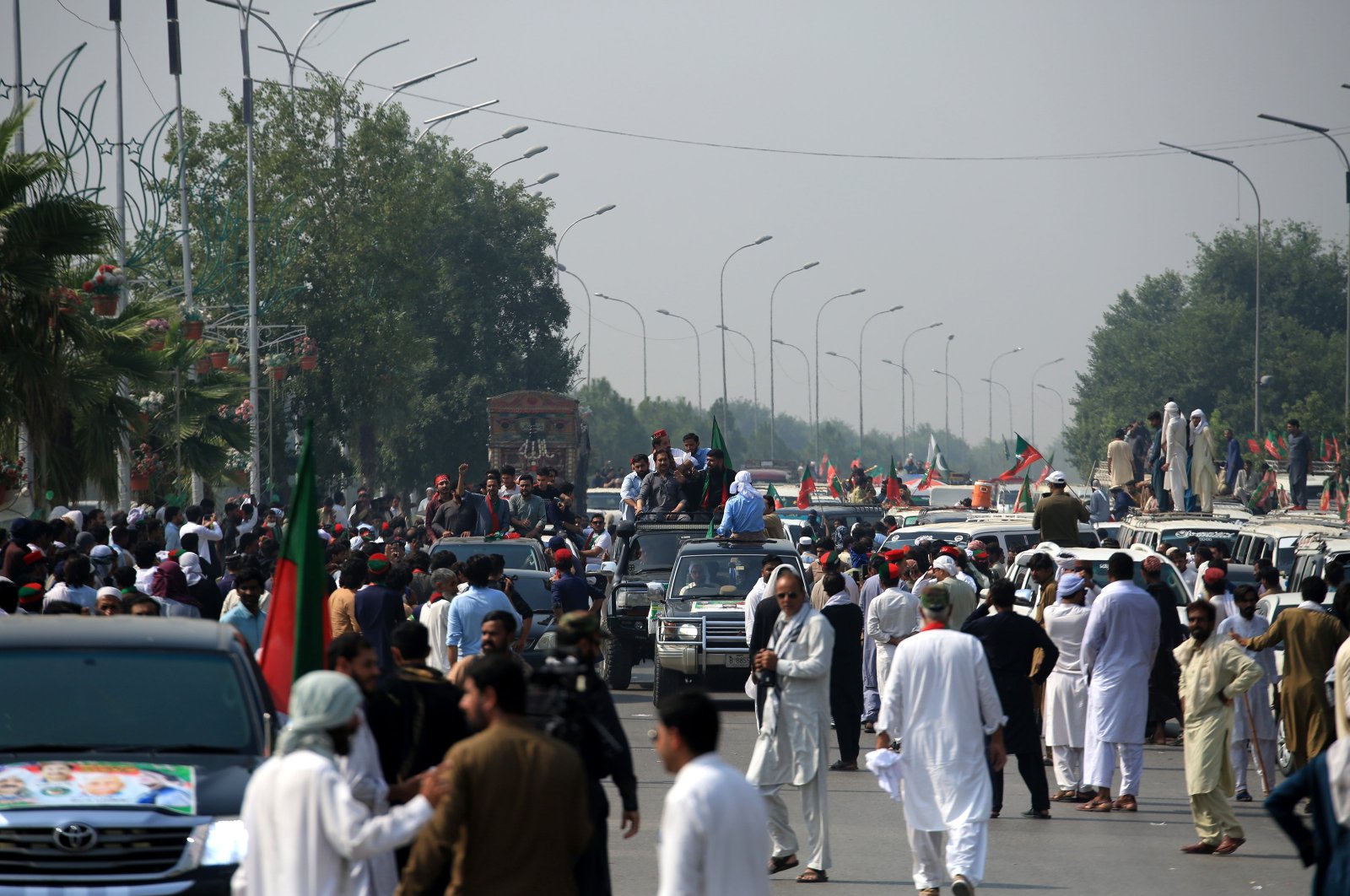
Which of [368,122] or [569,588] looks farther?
[368,122]

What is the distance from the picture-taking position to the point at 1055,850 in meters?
10.9

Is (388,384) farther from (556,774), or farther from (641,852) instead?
(556,774)

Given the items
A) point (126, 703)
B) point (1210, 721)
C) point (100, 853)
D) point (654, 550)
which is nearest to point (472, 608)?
point (126, 703)

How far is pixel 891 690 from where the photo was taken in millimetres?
9430

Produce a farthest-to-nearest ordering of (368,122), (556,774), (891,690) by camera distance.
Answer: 1. (368,122)
2. (891,690)
3. (556,774)

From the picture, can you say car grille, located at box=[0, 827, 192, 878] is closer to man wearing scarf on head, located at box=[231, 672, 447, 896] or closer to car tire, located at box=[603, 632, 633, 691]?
man wearing scarf on head, located at box=[231, 672, 447, 896]

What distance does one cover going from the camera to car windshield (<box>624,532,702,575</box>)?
21094 mm

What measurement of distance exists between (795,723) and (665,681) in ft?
27.6

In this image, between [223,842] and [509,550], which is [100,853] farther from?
[509,550]

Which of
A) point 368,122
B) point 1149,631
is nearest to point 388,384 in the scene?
point 368,122

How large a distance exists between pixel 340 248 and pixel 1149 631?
3896cm

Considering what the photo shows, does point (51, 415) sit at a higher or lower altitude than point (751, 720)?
higher

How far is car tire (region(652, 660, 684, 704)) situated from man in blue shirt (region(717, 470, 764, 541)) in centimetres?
179

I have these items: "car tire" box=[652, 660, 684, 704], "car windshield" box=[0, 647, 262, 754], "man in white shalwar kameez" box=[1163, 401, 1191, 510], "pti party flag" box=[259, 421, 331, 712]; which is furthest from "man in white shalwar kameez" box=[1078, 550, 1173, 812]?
"man in white shalwar kameez" box=[1163, 401, 1191, 510]
